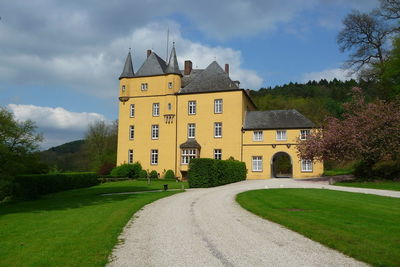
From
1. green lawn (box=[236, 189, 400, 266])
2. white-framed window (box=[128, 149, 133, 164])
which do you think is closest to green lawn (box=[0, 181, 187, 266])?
green lawn (box=[236, 189, 400, 266])

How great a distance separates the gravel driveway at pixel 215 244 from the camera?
641 cm

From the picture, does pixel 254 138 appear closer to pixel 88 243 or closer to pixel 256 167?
pixel 256 167

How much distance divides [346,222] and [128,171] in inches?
1241

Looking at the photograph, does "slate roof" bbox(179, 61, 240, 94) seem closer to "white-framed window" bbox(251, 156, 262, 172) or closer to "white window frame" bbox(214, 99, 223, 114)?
"white window frame" bbox(214, 99, 223, 114)

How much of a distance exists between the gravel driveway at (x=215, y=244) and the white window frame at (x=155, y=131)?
2887 cm

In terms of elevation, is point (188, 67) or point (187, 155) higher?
point (188, 67)

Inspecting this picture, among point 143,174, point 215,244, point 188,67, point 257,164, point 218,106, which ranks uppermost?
point 188,67

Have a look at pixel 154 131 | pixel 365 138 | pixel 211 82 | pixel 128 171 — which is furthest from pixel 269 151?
pixel 128 171

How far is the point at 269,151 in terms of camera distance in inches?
1441

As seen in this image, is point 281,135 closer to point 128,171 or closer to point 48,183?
point 128,171

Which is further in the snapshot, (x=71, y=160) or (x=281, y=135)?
(x=71, y=160)

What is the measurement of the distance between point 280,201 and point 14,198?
17.2 meters

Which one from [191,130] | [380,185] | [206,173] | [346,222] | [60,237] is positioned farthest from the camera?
[191,130]

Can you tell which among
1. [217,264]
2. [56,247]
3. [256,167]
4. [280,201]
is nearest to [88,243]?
[56,247]
